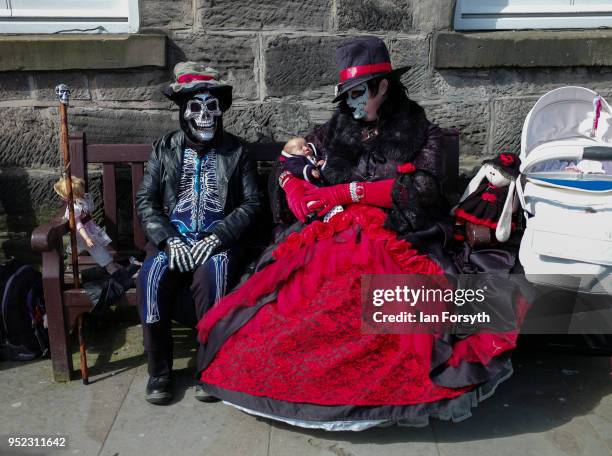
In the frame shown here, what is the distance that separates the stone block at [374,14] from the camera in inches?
160

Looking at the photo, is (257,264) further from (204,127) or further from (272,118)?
(272,118)

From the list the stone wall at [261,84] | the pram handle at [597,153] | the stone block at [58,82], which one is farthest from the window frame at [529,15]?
the stone block at [58,82]

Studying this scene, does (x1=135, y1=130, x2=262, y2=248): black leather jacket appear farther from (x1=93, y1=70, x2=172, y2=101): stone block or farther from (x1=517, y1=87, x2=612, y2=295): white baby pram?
(x1=517, y1=87, x2=612, y2=295): white baby pram

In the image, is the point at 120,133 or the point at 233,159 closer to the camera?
the point at 233,159

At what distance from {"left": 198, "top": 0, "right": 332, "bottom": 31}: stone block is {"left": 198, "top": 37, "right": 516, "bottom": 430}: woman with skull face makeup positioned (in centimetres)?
77

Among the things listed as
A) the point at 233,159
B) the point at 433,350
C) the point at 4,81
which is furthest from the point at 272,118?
the point at 433,350

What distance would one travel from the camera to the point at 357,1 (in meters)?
4.05

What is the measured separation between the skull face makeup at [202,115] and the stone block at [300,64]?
71 cm

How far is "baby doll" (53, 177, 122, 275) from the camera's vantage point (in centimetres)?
358

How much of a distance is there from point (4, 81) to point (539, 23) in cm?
346

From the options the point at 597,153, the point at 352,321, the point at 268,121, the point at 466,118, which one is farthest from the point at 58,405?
the point at 466,118

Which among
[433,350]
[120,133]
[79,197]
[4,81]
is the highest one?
[4,81]

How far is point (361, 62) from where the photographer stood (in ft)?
11.0

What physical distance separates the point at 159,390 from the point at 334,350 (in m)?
0.95
